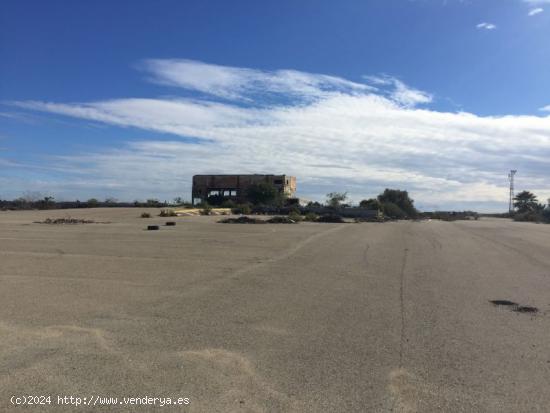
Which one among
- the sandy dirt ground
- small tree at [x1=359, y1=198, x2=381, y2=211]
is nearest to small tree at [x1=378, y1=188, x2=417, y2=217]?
small tree at [x1=359, y1=198, x2=381, y2=211]

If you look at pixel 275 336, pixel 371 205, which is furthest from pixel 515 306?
pixel 371 205

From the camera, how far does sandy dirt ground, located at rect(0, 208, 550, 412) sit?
512 centimetres

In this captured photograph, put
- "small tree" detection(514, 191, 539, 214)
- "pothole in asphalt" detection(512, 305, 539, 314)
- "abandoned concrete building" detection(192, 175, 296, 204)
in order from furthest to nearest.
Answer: "small tree" detection(514, 191, 539, 214) < "abandoned concrete building" detection(192, 175, 296, 204) < "pothole in asphalt" detection(512, 305, 539, 314)

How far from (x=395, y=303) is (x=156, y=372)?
16.5ft

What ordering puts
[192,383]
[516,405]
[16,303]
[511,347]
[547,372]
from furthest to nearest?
[16,303] → [511,347] → [547,372] → [192,383] → [516,405]

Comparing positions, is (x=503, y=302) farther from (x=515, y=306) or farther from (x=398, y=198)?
(x=398, y=198)

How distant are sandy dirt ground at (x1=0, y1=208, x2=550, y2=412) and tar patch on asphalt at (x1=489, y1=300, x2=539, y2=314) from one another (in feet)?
0.30

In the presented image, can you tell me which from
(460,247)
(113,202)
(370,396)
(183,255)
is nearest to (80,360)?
(370,396)

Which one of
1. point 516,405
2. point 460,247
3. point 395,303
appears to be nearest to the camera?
point 516,405

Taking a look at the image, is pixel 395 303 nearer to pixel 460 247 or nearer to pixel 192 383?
pixel 192 383

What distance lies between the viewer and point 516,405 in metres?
4.96

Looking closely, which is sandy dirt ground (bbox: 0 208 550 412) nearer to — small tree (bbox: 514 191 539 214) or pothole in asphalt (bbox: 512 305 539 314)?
pothole in asphalt (bbox: 512 305 539 314)

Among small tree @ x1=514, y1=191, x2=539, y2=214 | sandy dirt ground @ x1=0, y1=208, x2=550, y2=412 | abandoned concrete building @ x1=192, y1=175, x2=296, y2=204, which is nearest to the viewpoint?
sandy dirt ground @ x1=0, y1=208, x2=550, y2=412

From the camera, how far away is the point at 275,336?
7145mm
